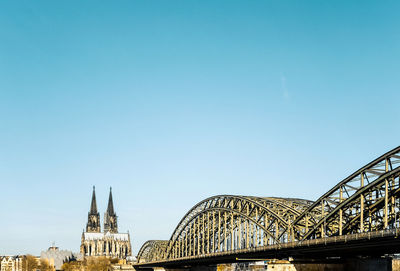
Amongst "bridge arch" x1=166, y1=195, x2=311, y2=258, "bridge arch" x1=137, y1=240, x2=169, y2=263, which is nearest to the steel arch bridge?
"bridge arch" x1=166, y1=195, x2=311, y2=258

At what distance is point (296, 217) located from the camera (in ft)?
245

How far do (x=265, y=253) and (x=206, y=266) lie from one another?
147 feet

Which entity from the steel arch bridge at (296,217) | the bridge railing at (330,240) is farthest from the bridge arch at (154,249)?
the bridge railing at (330,240)

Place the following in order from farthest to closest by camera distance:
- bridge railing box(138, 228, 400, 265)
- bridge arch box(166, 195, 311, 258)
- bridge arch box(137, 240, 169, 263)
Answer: bridge arch box(137, 240, 169, 263)
bridge arch box(166, 195, 311, 258)
bridge railing box(138, 228, 400, 265)

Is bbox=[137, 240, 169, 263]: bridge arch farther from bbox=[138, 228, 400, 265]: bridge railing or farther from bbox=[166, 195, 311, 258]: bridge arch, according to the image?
bbox=[138, 228, 400, 265]: bridge railing

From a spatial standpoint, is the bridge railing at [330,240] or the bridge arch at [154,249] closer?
the bridge railing at [330,240]

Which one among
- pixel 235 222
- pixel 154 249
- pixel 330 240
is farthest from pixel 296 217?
pixel 154 249

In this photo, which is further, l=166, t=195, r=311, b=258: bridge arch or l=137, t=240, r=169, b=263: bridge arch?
l=137, t=240, r=169, b=263: bridge arch

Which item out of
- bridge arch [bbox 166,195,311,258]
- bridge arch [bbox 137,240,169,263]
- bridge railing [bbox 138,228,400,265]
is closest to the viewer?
bridge railing [bbox 138,228,400,265]

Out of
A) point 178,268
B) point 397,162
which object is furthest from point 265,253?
point 178,268

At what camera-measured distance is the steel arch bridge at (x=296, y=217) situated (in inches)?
2235

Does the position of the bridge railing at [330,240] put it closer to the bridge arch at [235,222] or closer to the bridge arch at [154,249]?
the bridge arch at [235,222]

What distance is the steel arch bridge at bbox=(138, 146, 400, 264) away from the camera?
186 feet

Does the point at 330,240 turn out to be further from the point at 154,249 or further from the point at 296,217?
the point at 154,249
